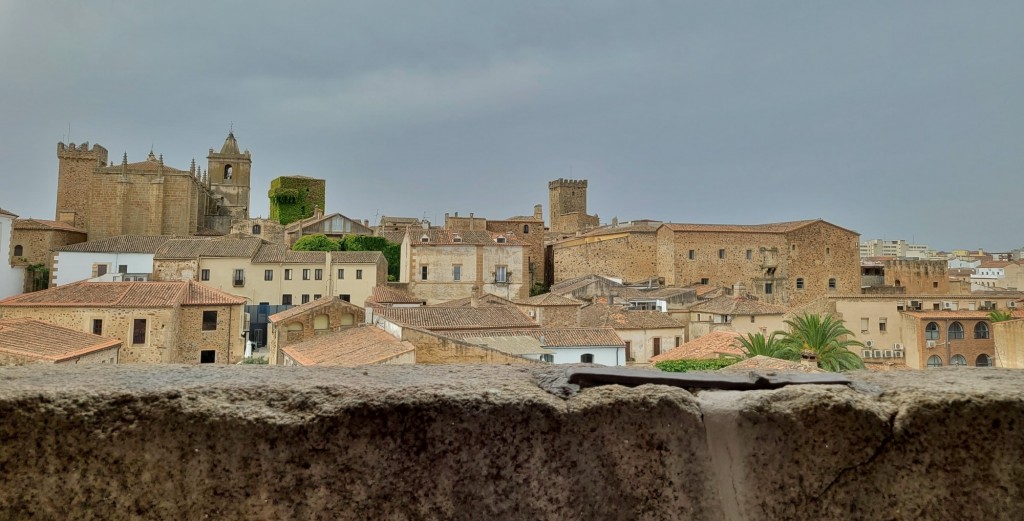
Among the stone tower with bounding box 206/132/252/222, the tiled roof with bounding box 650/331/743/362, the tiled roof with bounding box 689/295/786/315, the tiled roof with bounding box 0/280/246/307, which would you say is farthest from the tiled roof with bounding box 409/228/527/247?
the stone tower with bounding box 206/132/252/222

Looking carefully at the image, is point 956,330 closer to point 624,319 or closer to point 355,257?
point 624,319

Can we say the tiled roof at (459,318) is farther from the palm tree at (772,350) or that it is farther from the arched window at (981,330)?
the arched window at (981,330)

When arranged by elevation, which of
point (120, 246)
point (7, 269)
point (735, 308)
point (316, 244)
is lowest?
point (735, 308)

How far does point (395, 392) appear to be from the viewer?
152cm

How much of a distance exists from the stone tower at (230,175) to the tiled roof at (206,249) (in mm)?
27195

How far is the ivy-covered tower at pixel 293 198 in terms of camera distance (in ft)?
195

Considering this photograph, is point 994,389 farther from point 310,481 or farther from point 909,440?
point 310,481

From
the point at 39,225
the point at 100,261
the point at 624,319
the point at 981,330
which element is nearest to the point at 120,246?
the point at 100,261

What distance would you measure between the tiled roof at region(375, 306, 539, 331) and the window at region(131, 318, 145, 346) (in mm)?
8556

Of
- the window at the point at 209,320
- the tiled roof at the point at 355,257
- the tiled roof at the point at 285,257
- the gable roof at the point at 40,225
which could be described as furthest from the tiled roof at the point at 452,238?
the gable roof at the point at 40,225

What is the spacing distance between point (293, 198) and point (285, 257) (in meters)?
23.6

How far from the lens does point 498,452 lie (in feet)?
5.06

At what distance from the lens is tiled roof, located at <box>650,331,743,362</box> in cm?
2211

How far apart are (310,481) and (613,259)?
54214 millimetres
